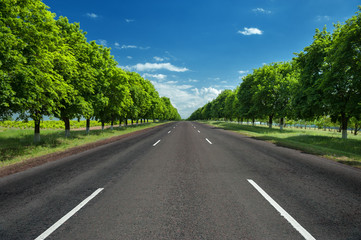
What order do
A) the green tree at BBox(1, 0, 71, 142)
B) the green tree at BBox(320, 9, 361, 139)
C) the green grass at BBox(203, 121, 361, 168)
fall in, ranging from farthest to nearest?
the green tree at BBox(320, 9, 361, 139) → the green grass at BBox(203, 121, 361, 168) → the green tree at BBox(1, 0, 71, 142)

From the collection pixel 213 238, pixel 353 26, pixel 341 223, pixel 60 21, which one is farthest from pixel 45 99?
pixel 353 26

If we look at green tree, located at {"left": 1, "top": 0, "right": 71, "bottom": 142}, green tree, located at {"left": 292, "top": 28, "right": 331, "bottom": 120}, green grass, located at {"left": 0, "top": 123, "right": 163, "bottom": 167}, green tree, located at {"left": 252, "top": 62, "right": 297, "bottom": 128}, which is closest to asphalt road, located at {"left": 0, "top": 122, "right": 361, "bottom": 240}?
green grass, located at {"left": 0, "top": 123, "right": 163, "bottom": 167}

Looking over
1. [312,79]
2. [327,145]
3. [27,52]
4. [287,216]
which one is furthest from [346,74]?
[27,52]

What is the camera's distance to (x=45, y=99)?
878cm

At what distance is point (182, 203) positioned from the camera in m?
3.55

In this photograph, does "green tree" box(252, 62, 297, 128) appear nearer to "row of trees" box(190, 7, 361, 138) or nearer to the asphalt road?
"row of trees" box(190, 7, 361, 138)

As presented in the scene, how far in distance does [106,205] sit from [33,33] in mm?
9091

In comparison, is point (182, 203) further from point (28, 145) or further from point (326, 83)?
point (326, 83)

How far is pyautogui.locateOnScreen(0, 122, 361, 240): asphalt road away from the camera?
2672 millimetres

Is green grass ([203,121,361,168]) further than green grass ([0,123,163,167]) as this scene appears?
Yes

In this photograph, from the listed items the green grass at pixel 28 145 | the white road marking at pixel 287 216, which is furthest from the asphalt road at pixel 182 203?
the green grass at pixel 28 145

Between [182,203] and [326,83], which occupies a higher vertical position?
[326,83]

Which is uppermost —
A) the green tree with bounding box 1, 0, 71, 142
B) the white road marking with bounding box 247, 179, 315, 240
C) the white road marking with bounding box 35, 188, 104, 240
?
the green tree with bounding box 1, 0, 71, 142

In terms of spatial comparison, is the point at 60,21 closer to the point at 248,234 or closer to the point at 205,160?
the point at 205,160
